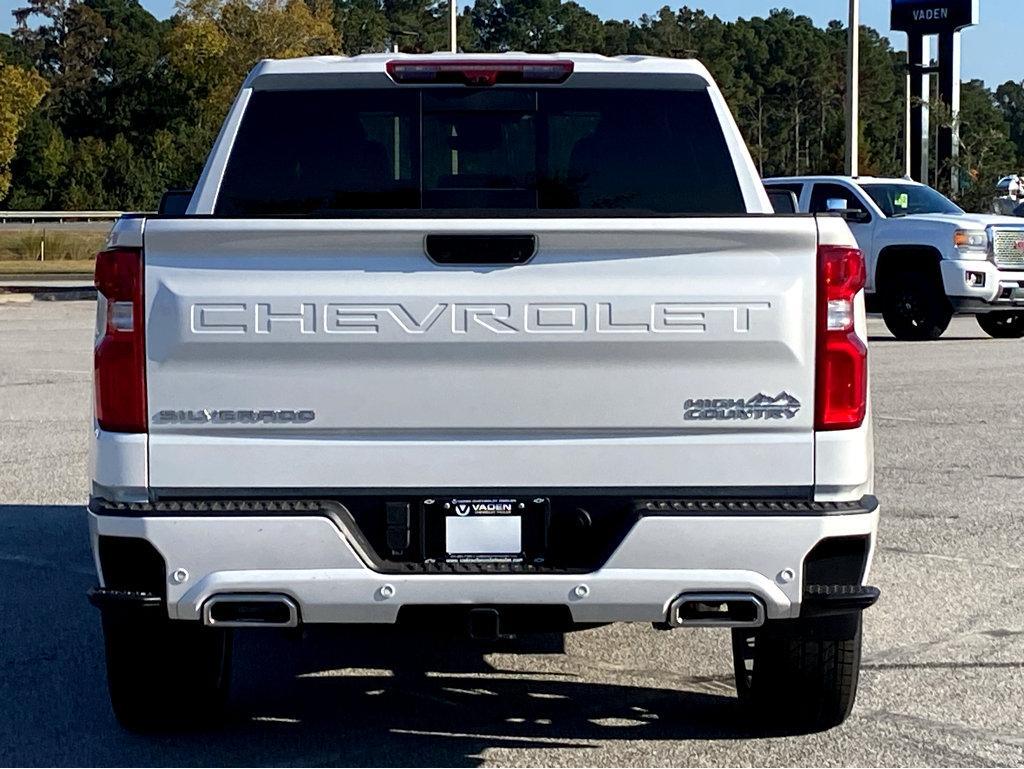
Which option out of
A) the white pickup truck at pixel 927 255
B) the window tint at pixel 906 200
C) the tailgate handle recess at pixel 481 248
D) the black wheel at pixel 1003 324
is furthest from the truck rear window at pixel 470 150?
the black wheel at pixel 1003 324

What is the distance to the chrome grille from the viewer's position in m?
20.4

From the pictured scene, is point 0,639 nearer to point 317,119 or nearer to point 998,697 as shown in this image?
point 317,119

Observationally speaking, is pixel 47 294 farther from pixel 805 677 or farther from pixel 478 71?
pixel 805 677

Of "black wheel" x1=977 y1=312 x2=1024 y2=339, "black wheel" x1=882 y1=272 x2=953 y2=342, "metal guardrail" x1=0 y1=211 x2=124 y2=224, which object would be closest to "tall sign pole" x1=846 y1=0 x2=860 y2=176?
"black wheel" x1=977 y1=312 x2=1024 y2=339

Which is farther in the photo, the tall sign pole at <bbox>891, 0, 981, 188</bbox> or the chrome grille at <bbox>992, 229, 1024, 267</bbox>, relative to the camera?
the tall sign pole at <bbox>891, 0, 981, 188</bbox>

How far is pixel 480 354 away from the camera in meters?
4.78

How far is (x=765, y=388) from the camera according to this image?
4.77 meters

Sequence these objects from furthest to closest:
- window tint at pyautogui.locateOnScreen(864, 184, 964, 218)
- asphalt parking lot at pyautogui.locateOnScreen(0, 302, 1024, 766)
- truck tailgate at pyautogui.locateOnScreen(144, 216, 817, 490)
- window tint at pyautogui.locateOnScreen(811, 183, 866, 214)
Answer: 1. window tint at pyautogui.locateOnScreen(811, 183, 866, 214)
2. window tint at pyautogui.locateOnScreen(864, 184, 964, 218)
3. asphalt parking lot at pyautogui.locateOnScreen(0, 302, 1024, 766)
4. truck tailgate at pyautogui.locateOnScreen(144, 216, 817, 490)

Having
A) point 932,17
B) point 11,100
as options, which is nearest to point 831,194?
point 932,17

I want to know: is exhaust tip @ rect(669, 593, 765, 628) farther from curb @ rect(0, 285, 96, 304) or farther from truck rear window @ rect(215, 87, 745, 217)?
curb @ rect(0, 285, 96, 304)

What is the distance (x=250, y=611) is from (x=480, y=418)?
0.84 m

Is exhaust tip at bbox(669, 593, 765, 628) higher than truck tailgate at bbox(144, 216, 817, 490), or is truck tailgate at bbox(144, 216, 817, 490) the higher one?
truck tailgate at bbox(144, 216, 817, 490)

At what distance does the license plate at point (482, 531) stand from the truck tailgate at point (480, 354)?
9 cm

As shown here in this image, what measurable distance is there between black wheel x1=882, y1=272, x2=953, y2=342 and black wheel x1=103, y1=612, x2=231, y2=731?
1643 centimetres
